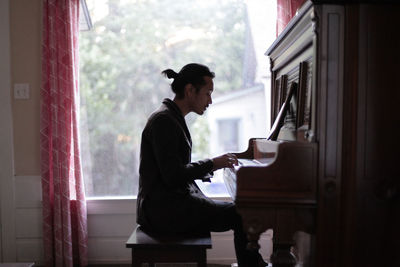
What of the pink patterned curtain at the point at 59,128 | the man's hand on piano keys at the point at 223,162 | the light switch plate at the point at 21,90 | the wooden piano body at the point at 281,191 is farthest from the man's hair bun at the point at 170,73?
the light switch plate at the point at 21,90

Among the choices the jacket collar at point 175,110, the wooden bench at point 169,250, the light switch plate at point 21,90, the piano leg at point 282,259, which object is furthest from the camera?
the light switch plate at point 21,90

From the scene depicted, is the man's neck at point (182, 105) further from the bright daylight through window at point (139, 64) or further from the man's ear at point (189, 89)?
the bright daylight through window at point (139, 64)

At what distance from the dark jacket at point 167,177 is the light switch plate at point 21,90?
1471 mm

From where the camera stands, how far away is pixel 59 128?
3.01 m

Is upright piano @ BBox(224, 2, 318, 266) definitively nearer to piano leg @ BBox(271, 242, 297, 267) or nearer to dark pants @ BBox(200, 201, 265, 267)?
dark pants @ BBox(200, 201, 265, 267)

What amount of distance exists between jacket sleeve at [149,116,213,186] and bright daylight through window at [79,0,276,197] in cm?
136

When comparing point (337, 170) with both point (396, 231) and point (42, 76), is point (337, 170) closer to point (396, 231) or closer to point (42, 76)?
point (396, 231)

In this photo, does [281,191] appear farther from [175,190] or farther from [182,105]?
[182,105]

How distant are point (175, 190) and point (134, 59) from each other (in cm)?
161

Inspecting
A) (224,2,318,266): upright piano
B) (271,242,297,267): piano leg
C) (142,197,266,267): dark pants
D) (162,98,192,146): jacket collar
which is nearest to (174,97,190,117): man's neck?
(162,98,192,146): jacket collar

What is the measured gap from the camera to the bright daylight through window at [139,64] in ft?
11.0

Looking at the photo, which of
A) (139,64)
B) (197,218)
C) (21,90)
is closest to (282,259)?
(197,218)

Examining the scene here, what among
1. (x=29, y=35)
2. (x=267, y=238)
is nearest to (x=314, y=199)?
(x=267, y=238)

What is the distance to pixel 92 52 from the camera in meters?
3.34
